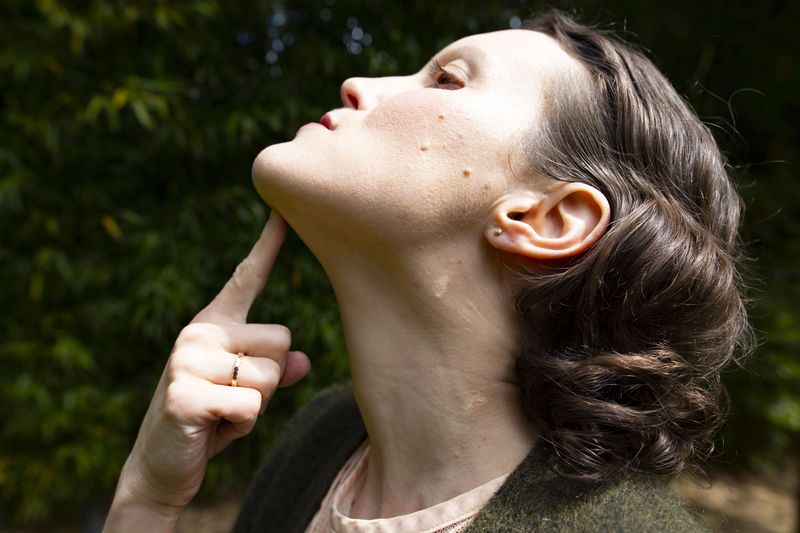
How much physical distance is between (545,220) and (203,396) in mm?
710

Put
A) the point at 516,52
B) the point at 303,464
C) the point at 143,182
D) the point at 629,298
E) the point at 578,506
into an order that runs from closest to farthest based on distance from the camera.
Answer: the point at 578,506 → the point at 629,298 → the point at 516,52 → the point at 303,464 → the point at 143,182

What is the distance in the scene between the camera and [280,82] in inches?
120

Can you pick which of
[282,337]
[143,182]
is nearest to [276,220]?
[282,337]

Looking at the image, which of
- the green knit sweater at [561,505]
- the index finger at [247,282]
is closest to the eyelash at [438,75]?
the index finger at [247,282]

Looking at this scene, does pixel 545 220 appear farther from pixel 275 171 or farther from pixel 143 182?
pixel 143 182

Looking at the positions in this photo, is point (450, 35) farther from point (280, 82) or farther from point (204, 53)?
point (204, 53)

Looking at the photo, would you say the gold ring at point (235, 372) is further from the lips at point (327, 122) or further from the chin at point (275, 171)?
the lips at point (327, 122)

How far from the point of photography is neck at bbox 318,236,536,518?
115cm

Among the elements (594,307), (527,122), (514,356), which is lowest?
(514,356)

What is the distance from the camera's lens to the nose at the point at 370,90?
1.23 m

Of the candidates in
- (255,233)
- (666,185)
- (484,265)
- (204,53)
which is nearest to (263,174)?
(484,265)

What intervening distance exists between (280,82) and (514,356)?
7.52ft

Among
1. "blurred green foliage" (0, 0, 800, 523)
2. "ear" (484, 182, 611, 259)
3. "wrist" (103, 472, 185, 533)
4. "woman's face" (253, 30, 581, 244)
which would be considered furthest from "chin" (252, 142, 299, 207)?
"blurred green foliage" (0, 0, 800, 523)

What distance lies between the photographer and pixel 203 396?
1111 millimetres
